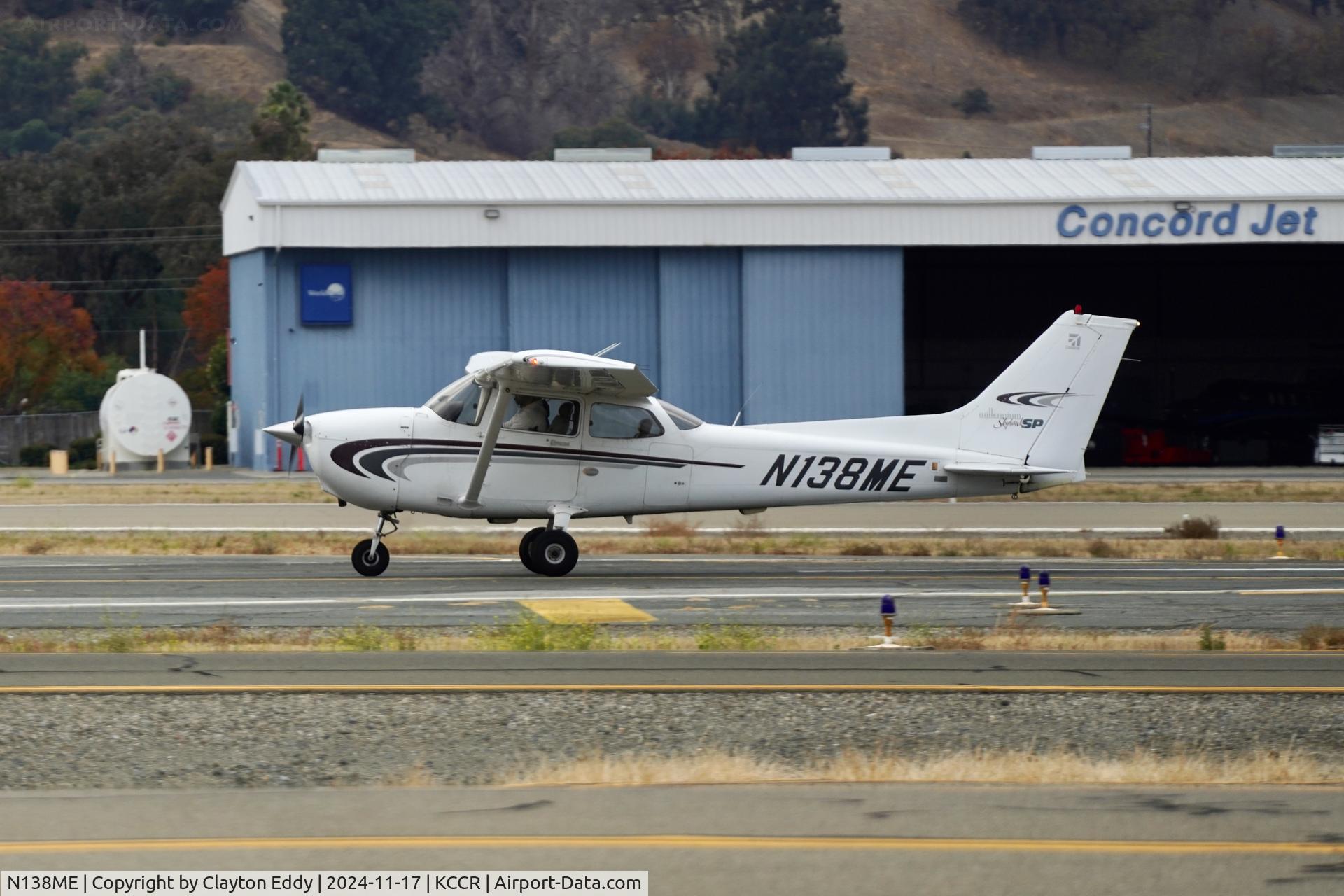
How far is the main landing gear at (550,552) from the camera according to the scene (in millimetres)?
18875

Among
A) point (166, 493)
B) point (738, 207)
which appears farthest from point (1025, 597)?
point (738, 207)

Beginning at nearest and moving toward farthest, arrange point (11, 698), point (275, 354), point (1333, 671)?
point (11, 698) < point (1333, 671) < point (275, 354)

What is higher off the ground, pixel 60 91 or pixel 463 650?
pixel 60 91

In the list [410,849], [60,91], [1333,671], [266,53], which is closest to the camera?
[410,849]

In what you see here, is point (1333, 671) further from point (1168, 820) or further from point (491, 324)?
point (491, 324)

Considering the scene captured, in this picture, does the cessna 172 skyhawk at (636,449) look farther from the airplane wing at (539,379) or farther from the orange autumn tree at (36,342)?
the orange autumn tree at (36,342)

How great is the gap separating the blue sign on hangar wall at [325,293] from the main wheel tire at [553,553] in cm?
2466

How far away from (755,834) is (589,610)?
847 centimetres

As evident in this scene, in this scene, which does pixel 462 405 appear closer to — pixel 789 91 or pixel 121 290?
pixel 121 290

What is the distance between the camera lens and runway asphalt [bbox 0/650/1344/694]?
1119cm

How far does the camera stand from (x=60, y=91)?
151250mm

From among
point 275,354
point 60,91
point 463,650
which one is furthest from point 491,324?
point 60,91

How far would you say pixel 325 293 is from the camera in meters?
42.2

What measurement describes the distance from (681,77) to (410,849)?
16425 centimetres
